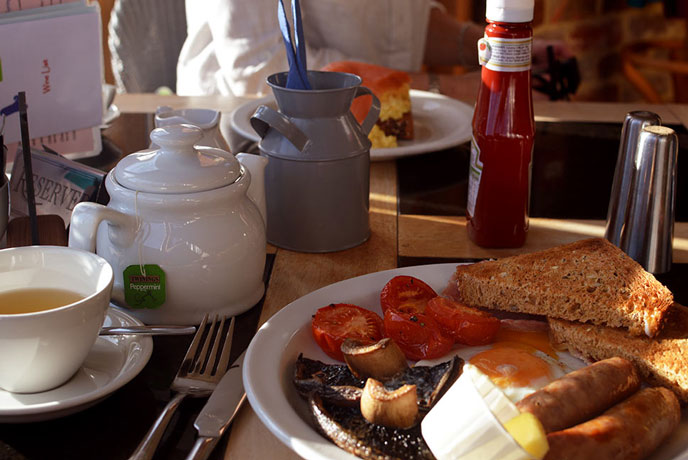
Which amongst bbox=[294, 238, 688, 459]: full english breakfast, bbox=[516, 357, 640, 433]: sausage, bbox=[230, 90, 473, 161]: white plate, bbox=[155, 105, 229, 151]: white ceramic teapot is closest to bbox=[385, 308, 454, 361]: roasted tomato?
bbox=[294, 238, 688, 459]: full english breakfast

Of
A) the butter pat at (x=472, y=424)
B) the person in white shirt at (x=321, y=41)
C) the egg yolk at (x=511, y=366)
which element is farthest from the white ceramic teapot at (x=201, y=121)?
the person in white shirt at (x=321, y=41)

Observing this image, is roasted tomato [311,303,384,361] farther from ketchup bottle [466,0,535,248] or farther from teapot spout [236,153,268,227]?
ketchup bottle [466,0,535,248]

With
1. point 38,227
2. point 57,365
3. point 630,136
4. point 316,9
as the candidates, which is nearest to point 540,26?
point 316,9

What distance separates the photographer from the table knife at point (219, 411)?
0.79 meters

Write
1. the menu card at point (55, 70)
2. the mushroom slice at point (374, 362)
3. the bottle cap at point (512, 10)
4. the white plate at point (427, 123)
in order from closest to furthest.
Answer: the mushroom slice at point (374, 362) < the bottle cap at point (512, 10) < the menu card at point (55, 70) < the white plate at point (427, 123)

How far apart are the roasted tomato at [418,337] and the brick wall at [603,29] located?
161 inches

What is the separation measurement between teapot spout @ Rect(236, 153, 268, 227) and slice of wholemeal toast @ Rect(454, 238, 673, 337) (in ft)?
1.11

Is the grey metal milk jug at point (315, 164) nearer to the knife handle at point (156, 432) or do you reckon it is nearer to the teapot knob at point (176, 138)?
the teapot knob at point (176, 138)

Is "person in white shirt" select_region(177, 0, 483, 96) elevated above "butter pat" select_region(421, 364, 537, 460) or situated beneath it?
elevated above

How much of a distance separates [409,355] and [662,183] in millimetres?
562

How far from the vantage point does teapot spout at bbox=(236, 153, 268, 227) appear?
1175 mm

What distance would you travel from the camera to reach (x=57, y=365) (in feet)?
2.76

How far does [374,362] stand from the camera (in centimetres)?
87

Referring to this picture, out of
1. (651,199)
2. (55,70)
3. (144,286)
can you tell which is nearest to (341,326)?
(144,286)
